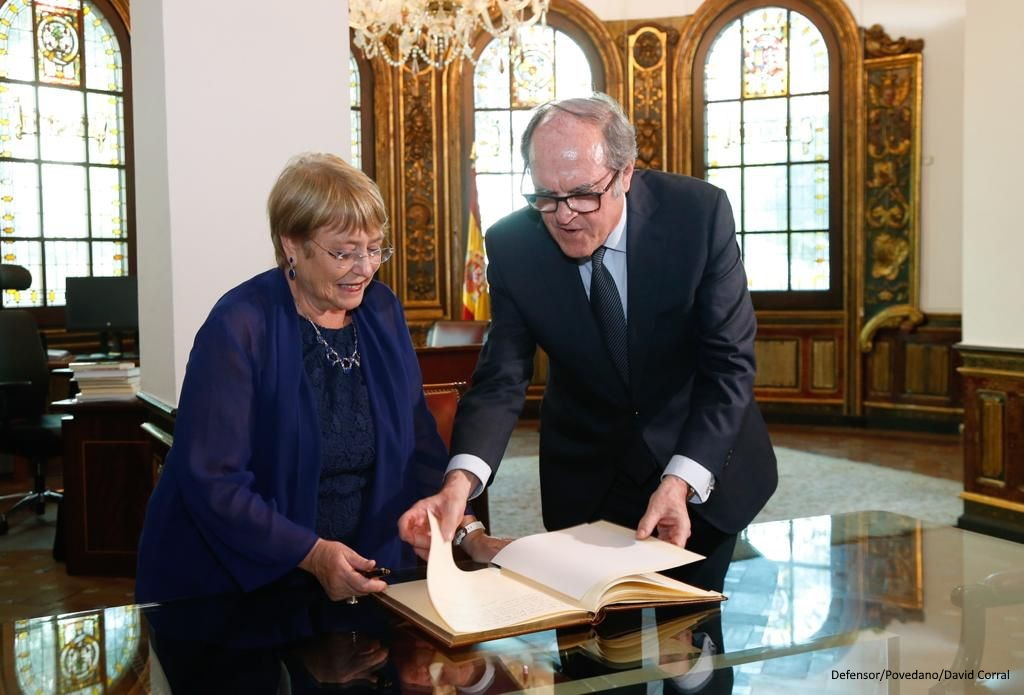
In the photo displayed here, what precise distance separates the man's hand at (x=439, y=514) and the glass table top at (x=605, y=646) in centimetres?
21

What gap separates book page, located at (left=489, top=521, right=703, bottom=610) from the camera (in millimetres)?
1547

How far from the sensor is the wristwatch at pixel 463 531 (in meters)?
2.03

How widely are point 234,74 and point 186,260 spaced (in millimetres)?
604

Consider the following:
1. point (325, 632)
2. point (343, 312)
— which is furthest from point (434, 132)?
point (325, 632)

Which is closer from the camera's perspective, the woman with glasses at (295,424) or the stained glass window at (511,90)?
the woman with glasses at (295,424)

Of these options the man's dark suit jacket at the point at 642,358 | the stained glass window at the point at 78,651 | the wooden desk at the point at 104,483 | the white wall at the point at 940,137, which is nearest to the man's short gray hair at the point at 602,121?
the man's dark suit jacket at the point at 642,358

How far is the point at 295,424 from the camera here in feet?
6.75

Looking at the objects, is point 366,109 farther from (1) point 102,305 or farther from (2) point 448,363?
(2) point 448,363

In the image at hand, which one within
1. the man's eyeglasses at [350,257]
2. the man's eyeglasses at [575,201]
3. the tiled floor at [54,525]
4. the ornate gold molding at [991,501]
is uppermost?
the man's eyeglasses at [575,201]

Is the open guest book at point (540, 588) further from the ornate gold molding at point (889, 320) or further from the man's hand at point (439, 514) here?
the ornate gold molding at point (889, 320)

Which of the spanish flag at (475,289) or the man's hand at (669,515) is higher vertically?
the spanish flag at (475,289)

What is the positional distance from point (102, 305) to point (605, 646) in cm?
741

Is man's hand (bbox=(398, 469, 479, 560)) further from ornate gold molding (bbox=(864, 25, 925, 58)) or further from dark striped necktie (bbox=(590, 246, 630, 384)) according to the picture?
ornate gold molding (bbox=(864, 25, 925, 58))

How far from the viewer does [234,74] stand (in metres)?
3.15
